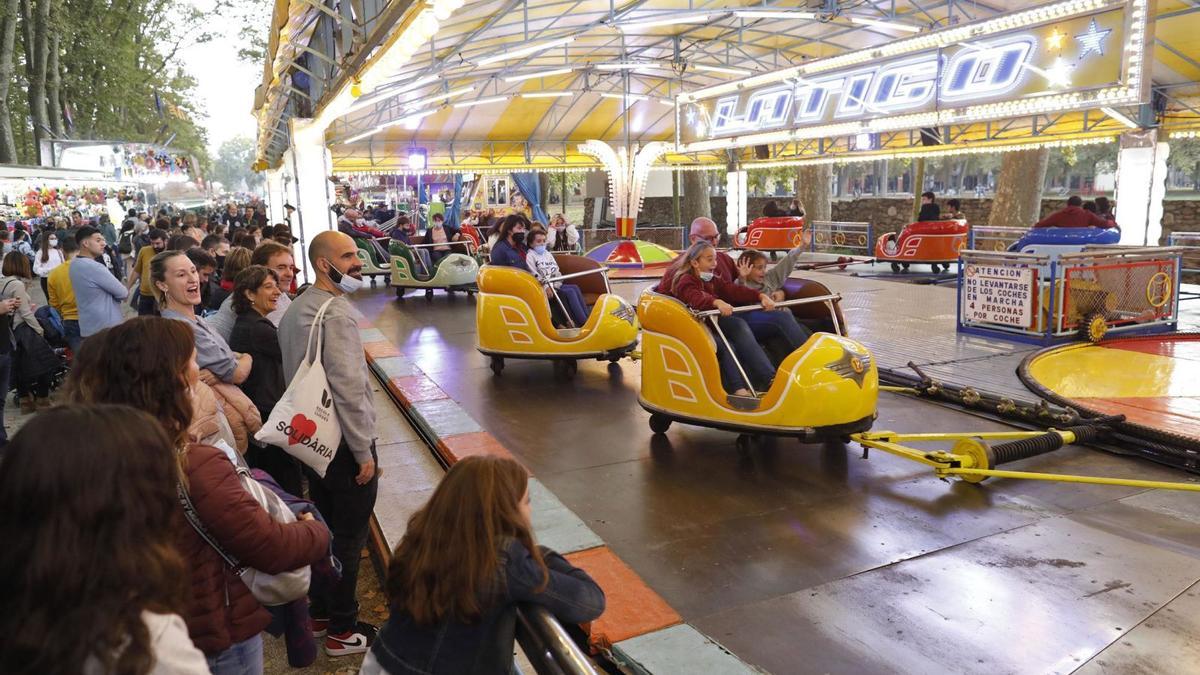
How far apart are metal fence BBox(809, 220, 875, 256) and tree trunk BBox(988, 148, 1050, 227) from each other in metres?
3.21

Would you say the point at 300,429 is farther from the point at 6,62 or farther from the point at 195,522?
the point at 6,62

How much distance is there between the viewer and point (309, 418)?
2918 mm

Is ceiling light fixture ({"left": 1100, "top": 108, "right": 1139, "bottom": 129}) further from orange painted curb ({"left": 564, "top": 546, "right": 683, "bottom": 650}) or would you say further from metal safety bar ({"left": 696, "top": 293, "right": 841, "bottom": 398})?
orange painted curb ({"left": 564, "top": 546, "right": 683, "bottom": 650})

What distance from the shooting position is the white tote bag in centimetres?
289

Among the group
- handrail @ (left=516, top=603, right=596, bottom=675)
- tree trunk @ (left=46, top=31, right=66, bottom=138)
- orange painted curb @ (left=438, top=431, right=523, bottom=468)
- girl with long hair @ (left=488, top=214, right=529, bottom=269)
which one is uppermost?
tree trunk @ (left=46, top=31, right=66, bottom=138)

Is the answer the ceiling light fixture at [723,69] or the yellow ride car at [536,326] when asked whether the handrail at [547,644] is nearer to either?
the yellow ride car at [536,326]

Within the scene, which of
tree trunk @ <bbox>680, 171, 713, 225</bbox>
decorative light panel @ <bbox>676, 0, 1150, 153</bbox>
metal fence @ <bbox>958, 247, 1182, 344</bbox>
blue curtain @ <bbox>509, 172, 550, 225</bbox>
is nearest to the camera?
metal fence @ <bbox>958, 247, 1182, 344</bbox>

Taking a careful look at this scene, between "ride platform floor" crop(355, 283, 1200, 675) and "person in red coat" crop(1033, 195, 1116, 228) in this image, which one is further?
"person in red coat" crop(1033, 195, 1116, 228)

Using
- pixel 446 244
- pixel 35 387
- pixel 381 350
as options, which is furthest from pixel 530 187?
pixel 35 387

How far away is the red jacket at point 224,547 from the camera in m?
1.79

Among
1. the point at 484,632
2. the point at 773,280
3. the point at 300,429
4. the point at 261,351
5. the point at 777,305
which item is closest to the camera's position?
the point at 484,632

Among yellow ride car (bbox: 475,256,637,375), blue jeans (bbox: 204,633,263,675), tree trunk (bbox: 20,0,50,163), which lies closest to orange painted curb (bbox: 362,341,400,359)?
yellow ride car (bbox: 475,256,637,375)

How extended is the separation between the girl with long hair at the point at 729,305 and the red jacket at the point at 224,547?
3.83 m

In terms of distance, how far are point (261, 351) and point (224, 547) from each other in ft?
6.70
